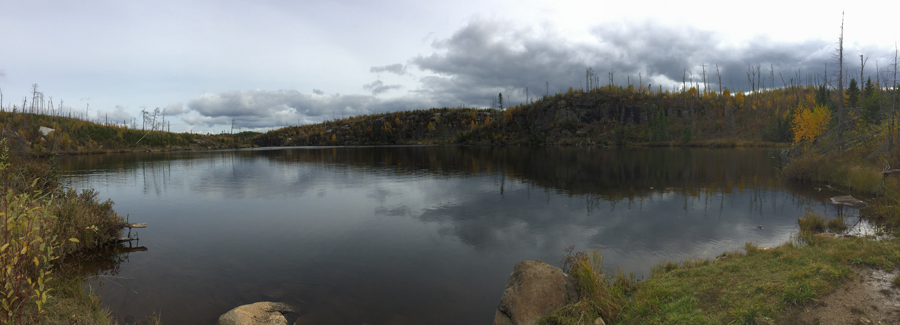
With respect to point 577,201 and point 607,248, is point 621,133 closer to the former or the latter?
point 577,201

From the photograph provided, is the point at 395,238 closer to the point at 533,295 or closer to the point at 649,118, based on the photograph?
the point at 533,295

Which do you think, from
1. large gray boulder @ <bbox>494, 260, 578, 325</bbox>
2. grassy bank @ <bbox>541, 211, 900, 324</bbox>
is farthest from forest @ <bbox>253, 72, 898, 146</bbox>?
large gray boulder @ <bbox>494, 260, 578, 325</bbox>

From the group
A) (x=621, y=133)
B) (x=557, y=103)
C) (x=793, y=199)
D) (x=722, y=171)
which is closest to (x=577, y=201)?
(x=793, y=199)

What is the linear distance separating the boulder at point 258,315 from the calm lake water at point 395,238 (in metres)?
0.41

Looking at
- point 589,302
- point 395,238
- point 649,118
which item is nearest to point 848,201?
point 589,302

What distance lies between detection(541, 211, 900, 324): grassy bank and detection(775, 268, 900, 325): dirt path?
15 centimetres

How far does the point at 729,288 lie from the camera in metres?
7.83

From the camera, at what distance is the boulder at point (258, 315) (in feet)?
24.9

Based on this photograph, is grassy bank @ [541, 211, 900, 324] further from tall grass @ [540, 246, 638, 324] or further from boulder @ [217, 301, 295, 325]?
boulder @ [217, 301, 295, 325]

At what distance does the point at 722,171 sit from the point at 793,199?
54.2 feet

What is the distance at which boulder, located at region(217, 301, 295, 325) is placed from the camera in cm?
758

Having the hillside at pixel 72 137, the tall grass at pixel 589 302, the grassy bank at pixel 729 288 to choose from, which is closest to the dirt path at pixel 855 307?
the grassy bank at pixel 729 288

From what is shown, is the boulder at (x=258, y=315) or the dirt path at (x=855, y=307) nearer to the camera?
the dirt path at (x=855, y=307)

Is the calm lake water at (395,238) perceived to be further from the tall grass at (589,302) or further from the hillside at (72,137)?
the hillside at (72,137)
